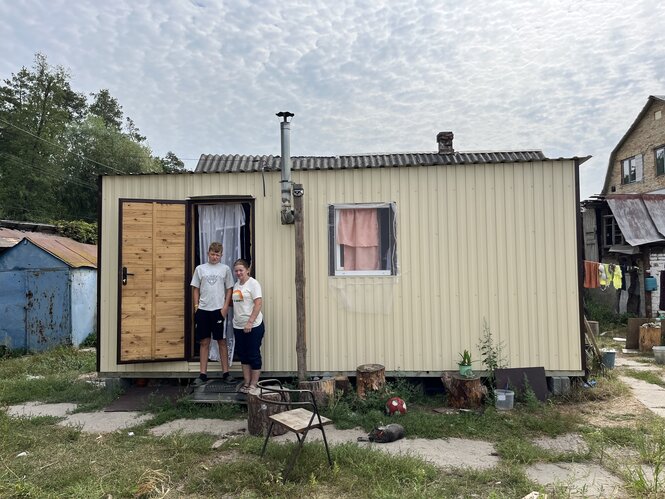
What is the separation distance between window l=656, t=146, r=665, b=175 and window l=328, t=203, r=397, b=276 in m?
19.2

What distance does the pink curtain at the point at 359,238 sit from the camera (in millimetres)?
5527

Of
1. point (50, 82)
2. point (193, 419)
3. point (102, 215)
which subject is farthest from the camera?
point (50, 82)

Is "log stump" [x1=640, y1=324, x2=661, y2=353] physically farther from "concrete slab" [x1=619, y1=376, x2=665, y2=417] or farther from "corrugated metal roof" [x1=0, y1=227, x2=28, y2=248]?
"corrugated metal roof" [x1=0, y1=227, x2=28, y2=248]

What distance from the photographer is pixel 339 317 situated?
5422mm

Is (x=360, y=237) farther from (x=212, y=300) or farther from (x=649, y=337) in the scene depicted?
(x=649, y=337)

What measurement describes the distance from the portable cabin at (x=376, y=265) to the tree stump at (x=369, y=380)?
38 centimetres

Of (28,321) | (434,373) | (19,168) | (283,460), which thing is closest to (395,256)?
(434,373)

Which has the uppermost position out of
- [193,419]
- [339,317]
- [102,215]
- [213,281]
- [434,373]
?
→ [102,215]

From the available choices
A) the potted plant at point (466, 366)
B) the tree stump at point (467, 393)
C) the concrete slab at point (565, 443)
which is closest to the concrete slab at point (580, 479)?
the concrete slab at point (565, 443)

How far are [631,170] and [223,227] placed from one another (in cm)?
2242

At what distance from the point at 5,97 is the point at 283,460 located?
29.0m

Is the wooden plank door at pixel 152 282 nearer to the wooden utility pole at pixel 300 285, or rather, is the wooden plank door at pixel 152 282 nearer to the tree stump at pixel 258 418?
the wooden utility pole at pixel 300 285

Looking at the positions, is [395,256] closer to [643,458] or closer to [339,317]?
[339,317]

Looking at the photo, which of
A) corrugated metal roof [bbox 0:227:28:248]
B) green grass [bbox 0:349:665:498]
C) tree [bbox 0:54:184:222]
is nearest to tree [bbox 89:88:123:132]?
tree [bbox 0:54:184:222]
